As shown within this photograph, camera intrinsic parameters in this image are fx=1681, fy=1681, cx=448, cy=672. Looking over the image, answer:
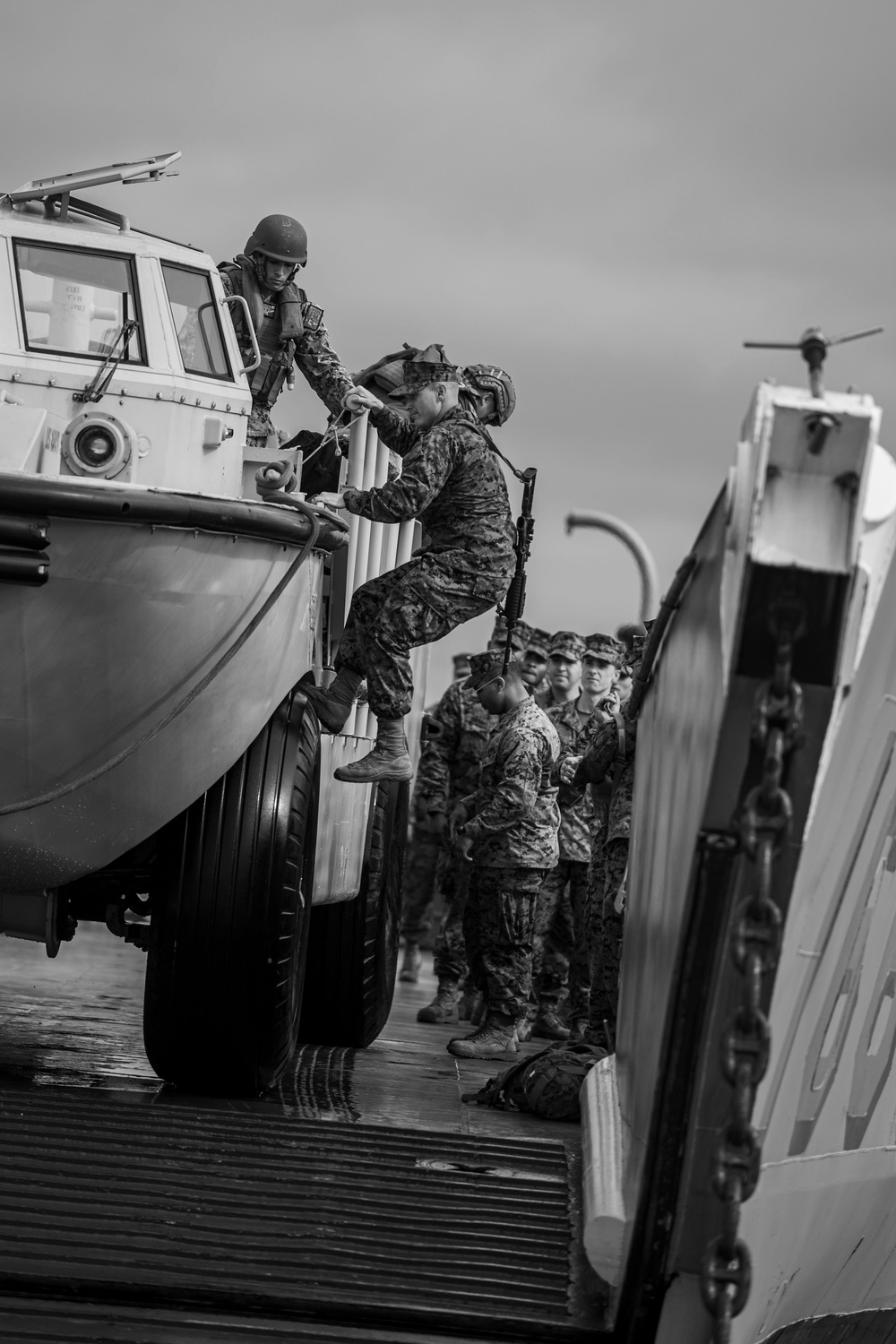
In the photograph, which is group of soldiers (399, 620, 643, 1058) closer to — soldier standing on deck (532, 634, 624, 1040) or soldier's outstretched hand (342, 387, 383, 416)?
soldier standing on deck (532, 634, 624, 1040)

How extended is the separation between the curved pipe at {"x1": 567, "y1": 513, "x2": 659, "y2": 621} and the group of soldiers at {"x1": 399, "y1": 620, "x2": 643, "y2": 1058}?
7.6 inches

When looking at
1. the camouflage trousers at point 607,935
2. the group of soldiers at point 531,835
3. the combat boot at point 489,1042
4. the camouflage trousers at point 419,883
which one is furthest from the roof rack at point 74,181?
the camouflage trousers at point 419,883

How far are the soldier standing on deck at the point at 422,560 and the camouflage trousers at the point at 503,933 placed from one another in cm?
199

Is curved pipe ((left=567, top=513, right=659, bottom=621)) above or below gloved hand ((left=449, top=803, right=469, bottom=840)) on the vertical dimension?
above

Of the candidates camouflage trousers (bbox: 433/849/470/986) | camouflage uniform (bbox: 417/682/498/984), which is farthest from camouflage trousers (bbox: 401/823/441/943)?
camouflage trousers (bbox: 433/849/470/986)

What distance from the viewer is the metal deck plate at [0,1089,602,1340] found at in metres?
3.21

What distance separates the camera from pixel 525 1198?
4016mm

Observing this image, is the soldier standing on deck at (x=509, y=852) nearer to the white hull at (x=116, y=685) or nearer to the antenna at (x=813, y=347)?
the white hull at (x=116, y=685)

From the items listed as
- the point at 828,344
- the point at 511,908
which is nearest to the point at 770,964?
the point at 828,344

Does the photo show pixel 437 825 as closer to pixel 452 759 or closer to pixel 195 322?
pixel 452 759

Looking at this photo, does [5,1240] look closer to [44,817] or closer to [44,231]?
[44,817]

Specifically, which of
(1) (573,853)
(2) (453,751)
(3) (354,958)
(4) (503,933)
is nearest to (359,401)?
(3) (354,958)

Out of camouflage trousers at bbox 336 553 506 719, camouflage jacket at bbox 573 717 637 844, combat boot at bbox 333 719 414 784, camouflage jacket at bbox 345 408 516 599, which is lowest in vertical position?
camouflage jacket at bbox 573 717 637 844

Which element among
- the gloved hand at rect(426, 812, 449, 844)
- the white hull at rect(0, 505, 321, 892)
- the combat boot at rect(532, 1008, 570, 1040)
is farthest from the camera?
the gloved hand at rect(426, 812, 449, 844)
